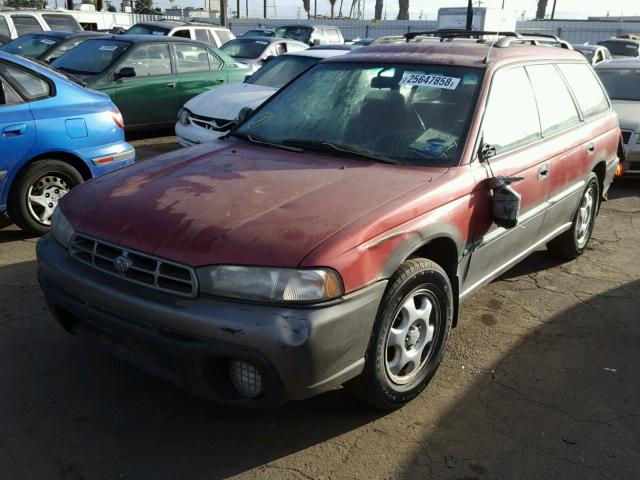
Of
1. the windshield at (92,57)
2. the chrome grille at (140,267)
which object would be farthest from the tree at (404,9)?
the chrome grille at (140,267)

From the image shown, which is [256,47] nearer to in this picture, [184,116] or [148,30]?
[148,30]

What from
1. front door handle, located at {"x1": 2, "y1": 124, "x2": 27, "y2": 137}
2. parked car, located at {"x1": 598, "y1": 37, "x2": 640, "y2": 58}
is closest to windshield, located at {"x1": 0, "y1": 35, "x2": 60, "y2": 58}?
front door handle, located at {"x1": 2, "y1": 124, "x2": 27, "y2": 137}

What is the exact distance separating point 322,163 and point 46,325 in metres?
1.98

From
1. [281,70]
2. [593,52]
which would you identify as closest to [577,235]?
[281,70]

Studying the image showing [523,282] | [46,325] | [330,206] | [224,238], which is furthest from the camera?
[523,282]

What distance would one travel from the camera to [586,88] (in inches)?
197

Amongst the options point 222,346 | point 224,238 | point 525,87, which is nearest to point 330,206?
point 224,238

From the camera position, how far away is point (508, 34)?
4621 millimetres

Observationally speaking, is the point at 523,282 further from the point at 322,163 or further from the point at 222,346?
the point at 222,346

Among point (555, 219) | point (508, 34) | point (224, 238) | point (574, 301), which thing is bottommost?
point (574, 301)

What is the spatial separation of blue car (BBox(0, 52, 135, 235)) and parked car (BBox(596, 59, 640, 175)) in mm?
6115

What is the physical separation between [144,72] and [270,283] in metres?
7.70

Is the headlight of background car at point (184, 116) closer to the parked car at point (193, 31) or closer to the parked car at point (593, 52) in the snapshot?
the parked car at point (193, 31)

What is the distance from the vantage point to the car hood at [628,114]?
7805mm
